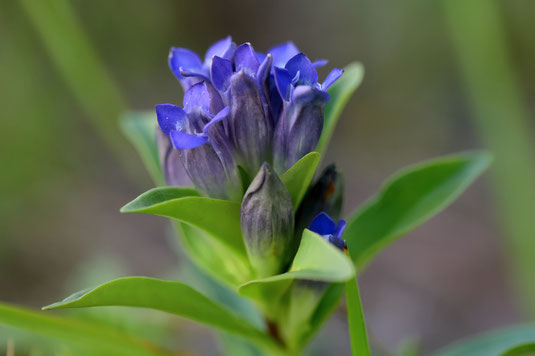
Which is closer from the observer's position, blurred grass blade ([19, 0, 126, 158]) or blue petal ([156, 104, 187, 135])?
blue petal ([156, 104, 187, 135])

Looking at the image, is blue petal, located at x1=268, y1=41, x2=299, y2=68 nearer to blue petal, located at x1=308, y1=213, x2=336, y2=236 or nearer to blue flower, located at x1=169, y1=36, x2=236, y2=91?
blue flower, located at x1=169, y1=36, x2=236, y2=91

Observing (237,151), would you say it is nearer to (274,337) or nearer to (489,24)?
(274,337)

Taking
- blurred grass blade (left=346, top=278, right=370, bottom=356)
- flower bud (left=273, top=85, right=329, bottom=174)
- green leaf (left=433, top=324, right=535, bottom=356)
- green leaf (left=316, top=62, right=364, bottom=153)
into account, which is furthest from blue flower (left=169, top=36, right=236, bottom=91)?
green leaf (left=433, top=324, right=535, bottom=356)

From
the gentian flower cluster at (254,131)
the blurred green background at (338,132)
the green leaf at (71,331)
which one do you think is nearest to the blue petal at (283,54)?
the gentian flower cluster at (254,131)

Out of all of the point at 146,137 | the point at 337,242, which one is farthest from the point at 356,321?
the point at 146,137

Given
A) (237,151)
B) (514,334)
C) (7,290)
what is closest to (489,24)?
(514,334)

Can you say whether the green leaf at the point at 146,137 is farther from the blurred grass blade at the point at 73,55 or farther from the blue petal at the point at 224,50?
the blurred grass blade at the point at 73,55
